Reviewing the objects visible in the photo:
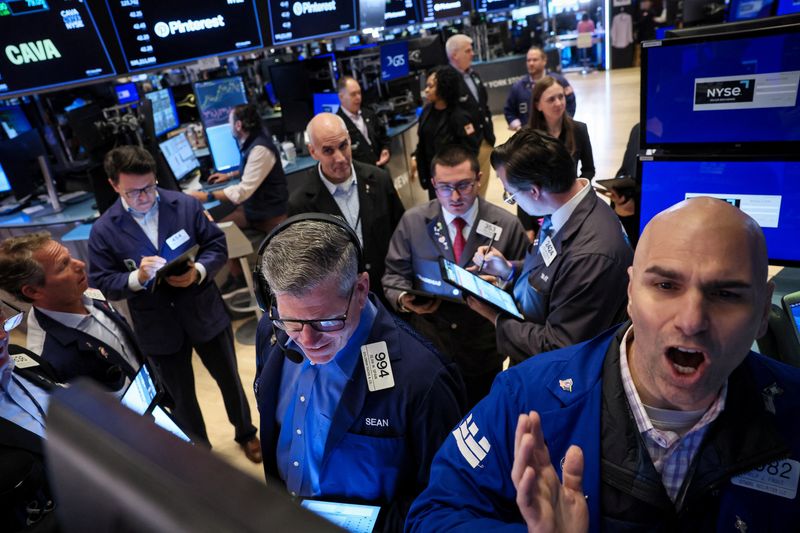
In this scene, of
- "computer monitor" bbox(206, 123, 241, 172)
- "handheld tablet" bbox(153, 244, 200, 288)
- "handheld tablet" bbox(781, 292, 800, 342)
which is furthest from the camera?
"computer monitor" bbox(206, 123, 241, 172)

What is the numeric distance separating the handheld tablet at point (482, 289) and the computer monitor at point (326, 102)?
3.56 m

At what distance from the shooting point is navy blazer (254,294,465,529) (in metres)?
1.48

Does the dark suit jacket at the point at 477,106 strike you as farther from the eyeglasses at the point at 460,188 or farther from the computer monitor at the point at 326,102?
the eyeglasses at the point at 460,188

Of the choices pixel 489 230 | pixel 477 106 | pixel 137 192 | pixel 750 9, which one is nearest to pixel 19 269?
pixel 137 192

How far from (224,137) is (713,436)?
5.10m

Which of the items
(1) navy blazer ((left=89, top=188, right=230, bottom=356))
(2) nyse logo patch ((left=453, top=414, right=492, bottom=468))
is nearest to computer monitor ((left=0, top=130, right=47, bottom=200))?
(1) navy blazer ((left=89, top=188, right=230, bottom=356))

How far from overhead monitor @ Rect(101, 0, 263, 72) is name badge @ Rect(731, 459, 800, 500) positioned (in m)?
4.46

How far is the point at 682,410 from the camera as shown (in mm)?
1136

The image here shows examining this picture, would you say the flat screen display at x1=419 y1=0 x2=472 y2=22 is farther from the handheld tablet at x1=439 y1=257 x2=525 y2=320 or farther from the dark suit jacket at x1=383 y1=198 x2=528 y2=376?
the handheld tablet at x1=439 y1=257 x2=525 y2=320

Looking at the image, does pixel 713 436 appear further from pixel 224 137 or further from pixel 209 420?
pixel 224 137

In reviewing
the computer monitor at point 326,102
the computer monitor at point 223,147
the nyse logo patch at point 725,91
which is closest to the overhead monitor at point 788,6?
the nyse logo patch at point 725,91

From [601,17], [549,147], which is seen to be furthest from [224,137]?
[601,17]

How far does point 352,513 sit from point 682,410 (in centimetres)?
88

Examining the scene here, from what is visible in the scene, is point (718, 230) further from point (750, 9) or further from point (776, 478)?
point (750, 9)
